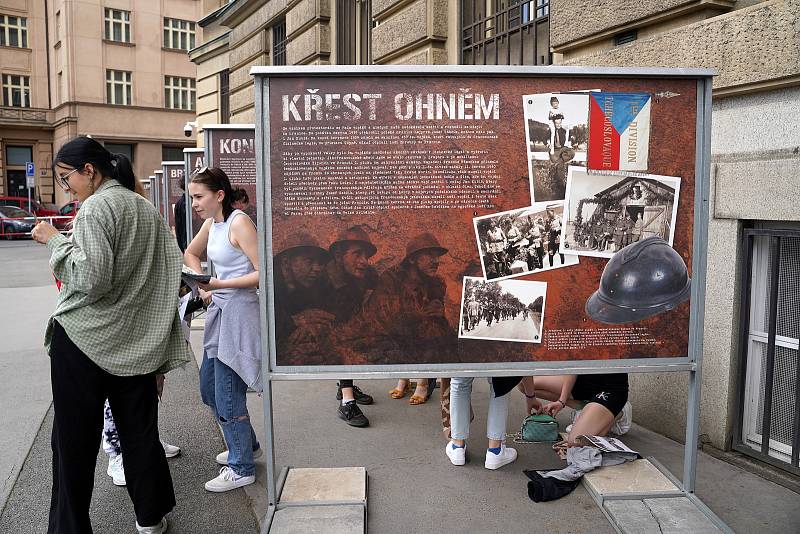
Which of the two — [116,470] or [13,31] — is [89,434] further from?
[13,31]

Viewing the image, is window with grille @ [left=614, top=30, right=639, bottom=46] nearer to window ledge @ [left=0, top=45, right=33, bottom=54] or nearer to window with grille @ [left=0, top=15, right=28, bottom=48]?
window ledge @ [left=0, top=45, right=33, bottom=54]

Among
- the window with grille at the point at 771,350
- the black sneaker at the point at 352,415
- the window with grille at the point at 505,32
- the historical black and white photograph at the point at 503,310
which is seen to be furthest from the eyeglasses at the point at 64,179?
the window with grille at the point at 505,32

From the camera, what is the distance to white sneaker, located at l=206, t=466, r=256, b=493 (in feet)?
12.8

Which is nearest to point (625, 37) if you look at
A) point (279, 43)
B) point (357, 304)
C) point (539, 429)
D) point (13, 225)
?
point (539, 429)

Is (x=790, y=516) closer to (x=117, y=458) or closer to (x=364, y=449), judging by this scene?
(x=364, y=449)

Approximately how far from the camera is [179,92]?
140ft

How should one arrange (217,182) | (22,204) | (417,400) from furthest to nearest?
(22,204)
(417,400)
(217,182)

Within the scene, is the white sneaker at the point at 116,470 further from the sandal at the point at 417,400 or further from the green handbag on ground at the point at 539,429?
the green handbag on ground at the point at 539,429

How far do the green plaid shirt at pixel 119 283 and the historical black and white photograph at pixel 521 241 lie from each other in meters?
1.51

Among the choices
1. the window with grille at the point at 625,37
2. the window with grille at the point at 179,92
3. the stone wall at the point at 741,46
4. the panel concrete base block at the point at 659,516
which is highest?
the window with grille at the point at 179,92

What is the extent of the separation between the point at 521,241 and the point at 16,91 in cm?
4785

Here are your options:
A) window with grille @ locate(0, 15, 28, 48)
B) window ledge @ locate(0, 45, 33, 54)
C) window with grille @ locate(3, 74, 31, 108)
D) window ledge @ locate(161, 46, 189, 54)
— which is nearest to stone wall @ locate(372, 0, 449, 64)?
window ledge @ locate(161, 46, 189, 54)

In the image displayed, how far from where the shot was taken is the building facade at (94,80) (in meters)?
40.1

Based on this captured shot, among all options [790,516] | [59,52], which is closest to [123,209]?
[790,516]
